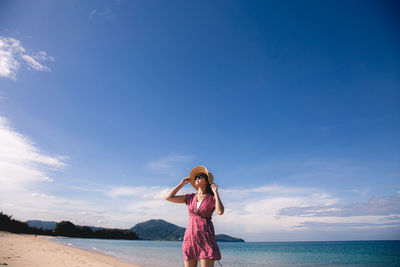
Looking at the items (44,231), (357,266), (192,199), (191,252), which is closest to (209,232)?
(191,252)

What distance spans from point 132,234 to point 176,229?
25928 millimetres

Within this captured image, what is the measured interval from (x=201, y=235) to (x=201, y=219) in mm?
163

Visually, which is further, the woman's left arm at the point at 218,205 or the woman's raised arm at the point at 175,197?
the woman's raised arm at the point at 175,197

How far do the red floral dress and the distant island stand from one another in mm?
45383

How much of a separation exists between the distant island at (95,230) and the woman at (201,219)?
45315mm

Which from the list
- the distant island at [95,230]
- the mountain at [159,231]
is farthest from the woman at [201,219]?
the mountain at [159,231]

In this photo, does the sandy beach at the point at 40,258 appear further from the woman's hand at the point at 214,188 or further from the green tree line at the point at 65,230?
the green tree line at the point at 65,230

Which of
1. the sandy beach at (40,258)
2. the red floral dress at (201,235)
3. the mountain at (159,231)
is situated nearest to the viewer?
the red floral dress at (201,235)

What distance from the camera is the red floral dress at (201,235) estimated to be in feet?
7.56

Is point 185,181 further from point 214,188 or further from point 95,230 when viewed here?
point 95,230

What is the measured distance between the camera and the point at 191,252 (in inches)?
92.8

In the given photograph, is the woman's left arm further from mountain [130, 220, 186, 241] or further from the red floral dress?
mountain [130, 220, 186, 241]

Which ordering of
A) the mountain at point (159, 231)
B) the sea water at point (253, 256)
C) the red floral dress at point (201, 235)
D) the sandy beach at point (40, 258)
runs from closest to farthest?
the red floral dress at point (201, 235) < the sandy beach at point (40, 258) < the sea water at point (253, 256) < the mountain at point (159, 231)

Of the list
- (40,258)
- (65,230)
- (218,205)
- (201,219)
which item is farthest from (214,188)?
(65,230)
